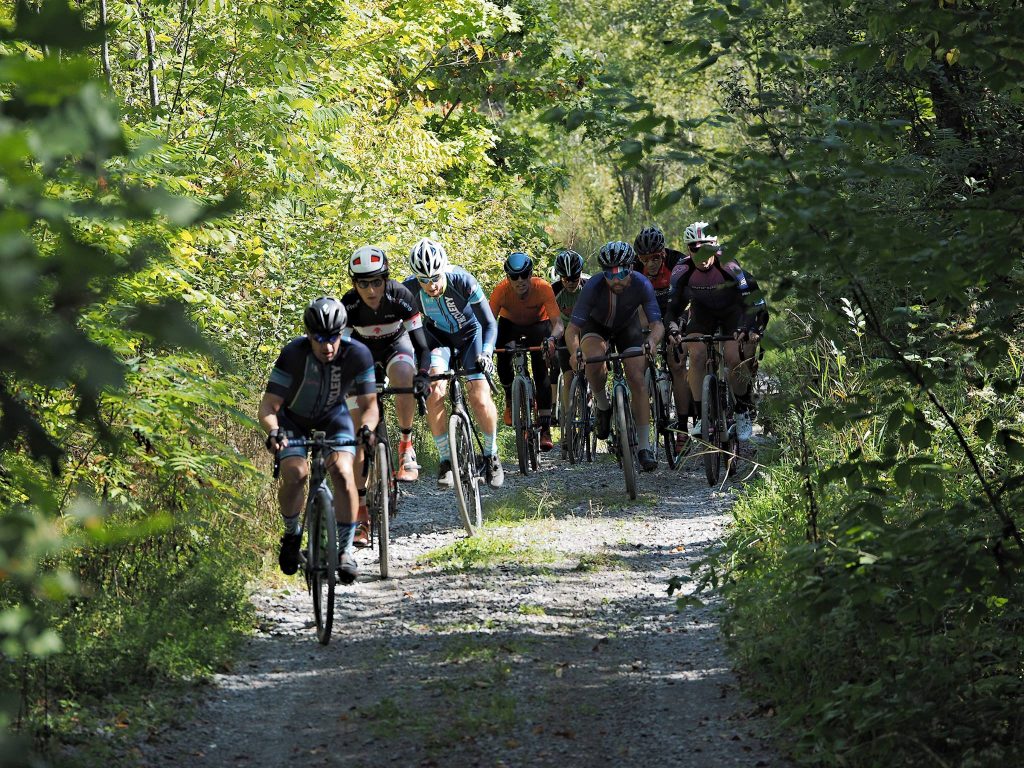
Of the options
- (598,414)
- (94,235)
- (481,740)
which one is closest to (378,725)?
(481,740)

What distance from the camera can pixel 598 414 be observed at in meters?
13.0

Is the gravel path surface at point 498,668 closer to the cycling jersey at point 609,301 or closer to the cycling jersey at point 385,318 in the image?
the cycling jersey at point 385,318

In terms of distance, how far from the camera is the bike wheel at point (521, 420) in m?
13.3

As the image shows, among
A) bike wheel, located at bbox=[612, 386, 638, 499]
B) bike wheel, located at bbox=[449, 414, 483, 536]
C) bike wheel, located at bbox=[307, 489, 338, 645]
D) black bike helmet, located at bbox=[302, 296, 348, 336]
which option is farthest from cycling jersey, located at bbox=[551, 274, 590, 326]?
bike wheel, located at bbox=[307, 489, 338, 645]

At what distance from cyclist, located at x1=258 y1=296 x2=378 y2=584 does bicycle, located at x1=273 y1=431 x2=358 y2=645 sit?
0.34ft

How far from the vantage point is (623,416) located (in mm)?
11523

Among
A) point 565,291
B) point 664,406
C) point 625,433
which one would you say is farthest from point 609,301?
point 565,291

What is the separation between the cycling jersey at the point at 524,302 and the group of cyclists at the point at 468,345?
13 mm

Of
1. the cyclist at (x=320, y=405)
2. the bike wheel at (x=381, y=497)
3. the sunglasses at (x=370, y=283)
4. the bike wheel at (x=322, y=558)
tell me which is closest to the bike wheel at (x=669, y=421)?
the bike wheel at (x=381, y=497)

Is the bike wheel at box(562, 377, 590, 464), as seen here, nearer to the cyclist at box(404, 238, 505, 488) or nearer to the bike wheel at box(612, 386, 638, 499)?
the bike wheel at box(612, 386, 638, 499)

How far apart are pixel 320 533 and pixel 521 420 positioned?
5968 millimetres

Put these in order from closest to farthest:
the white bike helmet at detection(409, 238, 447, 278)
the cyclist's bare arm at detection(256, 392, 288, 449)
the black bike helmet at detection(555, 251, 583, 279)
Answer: the cyclist's bare arm at detection(256, 392, 288, 449) < the white bike helmet at detection(409, 238, 447, 278) < the black bike helmet at detection(555, 251, 583, 279)

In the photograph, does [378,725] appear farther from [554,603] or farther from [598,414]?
[598,414]

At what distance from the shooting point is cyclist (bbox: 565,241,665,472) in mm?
11766
